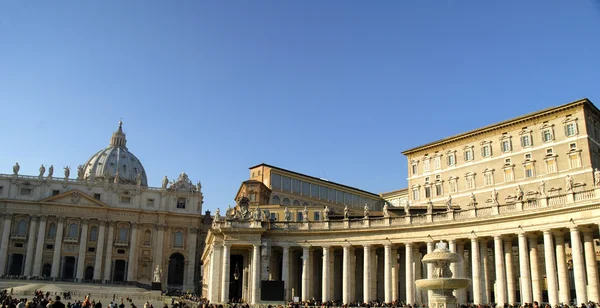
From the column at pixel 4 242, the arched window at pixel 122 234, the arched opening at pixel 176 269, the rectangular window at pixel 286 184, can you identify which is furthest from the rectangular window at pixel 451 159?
the column at pixel 4 242

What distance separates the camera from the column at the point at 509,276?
5159 centimetres

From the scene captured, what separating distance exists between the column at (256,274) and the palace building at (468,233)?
125 millimetres

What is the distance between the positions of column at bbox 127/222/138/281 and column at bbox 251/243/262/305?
80.4 meters

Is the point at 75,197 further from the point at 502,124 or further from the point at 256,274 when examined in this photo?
the point at 502,124

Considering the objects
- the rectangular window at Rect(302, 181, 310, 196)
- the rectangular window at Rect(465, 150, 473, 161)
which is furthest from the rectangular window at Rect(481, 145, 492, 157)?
the rectangular window at Rect(302, 181, 310, 196)

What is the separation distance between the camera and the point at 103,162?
7466 inches

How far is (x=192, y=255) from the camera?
13750 cm

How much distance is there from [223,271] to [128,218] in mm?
84119

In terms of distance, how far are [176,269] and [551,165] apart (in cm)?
9913

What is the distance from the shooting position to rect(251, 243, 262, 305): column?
191 ft

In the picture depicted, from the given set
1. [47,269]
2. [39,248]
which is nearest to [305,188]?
[39,248]

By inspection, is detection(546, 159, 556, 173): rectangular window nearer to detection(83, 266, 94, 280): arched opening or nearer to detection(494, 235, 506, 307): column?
detection(494, 235, 506, 307): column

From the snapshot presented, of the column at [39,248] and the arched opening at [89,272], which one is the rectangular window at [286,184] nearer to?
the arched opening at [89,272]

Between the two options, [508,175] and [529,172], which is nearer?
[529,172]
